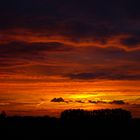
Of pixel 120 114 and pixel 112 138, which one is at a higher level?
pixel 120 114

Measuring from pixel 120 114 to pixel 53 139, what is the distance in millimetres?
53070

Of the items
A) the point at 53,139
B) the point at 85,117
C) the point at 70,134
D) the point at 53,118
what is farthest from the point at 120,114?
the point at 53,139

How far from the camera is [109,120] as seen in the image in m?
118

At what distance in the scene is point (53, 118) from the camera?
402 ft

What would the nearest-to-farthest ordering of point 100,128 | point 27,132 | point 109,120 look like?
point 27,132, point 100,128, point 109,120

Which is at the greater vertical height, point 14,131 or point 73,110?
point 73,110

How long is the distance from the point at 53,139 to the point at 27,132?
12.2 meters

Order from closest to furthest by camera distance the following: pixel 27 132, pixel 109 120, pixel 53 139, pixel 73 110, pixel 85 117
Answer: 1. pixel 53 139
2. pixel 27 132
3. pixel 109 120
4. pixel 85 117
5. pixel 73 110

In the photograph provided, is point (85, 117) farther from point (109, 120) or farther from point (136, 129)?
point (136, 129)

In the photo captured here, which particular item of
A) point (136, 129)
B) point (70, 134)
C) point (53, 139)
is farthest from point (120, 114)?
point (53, 139)

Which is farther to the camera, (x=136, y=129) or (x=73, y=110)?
(x=73, y=110)

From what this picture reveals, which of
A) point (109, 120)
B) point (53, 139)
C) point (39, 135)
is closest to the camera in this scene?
point (53, 139)

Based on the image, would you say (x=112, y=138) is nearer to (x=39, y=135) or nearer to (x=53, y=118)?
(x=39, y=135)

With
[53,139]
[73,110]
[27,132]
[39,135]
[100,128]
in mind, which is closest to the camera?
[53,139]
